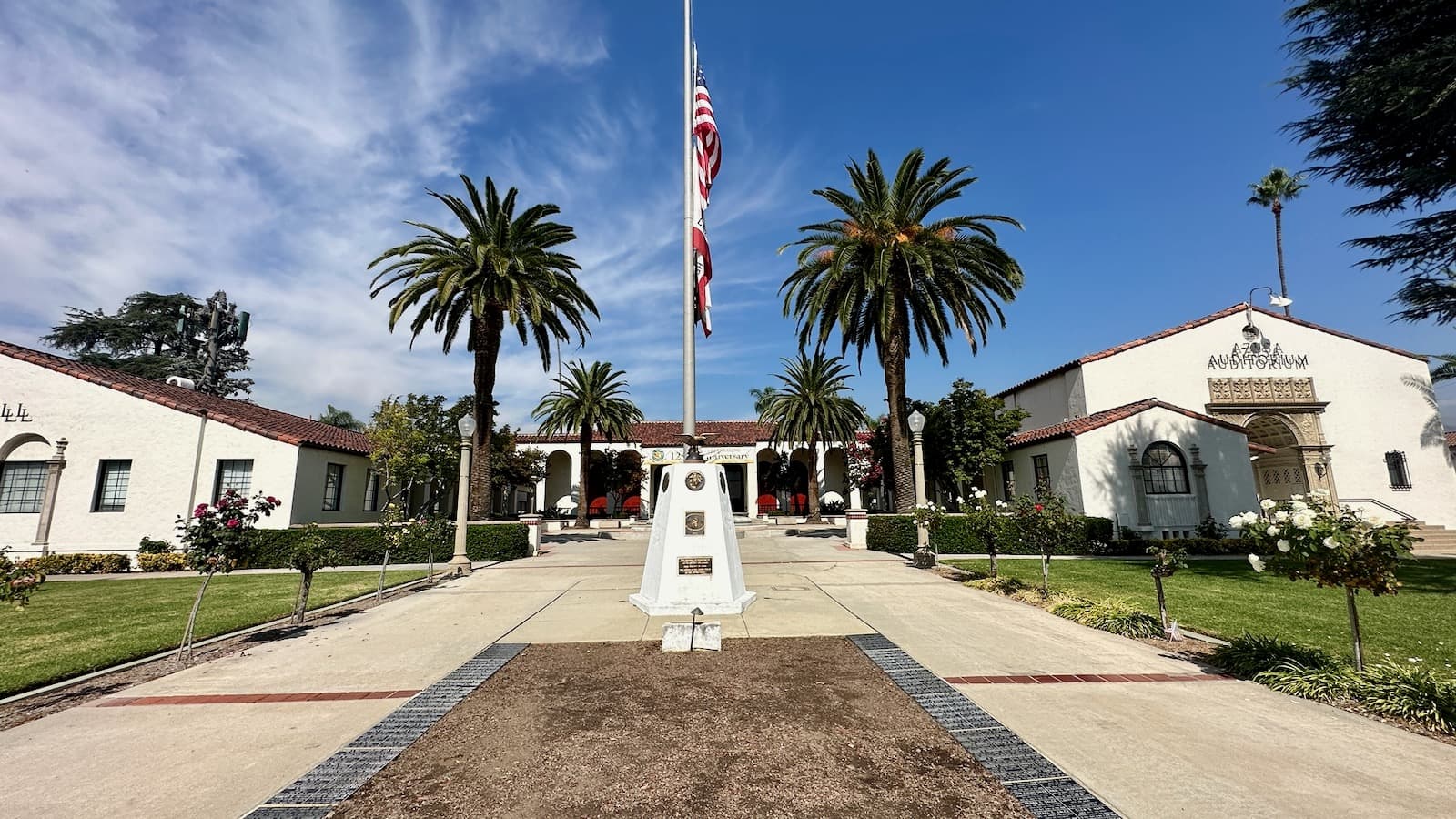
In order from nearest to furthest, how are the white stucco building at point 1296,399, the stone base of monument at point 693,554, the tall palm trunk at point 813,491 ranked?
the stone base of monument at point 693,554, the white stucco building at point 1296,399, the tall palm trunk at point 813,491

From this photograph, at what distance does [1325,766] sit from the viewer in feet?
12.3

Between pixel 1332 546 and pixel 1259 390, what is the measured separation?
1094 inches

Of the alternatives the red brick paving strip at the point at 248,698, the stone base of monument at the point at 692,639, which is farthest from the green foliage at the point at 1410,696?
the red brick paving strip at the point at 248,698

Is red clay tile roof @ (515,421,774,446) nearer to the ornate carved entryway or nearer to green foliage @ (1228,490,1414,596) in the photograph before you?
the ornate carved entryway

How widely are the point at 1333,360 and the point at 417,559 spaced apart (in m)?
40.3

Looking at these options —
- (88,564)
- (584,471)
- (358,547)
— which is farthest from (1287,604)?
(88,564)

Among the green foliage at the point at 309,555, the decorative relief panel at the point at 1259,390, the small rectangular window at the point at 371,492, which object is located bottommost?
the green foliage at the point at 309,555

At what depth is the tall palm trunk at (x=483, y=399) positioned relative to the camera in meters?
20.2

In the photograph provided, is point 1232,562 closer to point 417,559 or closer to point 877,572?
point 877,572

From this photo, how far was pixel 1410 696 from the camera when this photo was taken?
4.71 meters

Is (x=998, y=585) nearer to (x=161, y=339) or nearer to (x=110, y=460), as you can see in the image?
(x=110, y=460)

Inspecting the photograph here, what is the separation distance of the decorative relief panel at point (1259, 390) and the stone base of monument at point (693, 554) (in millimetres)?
27479

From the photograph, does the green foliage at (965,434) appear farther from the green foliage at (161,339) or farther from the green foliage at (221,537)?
the green foliage at (161,339)

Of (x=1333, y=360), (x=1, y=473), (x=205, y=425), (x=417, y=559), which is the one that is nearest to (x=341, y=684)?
(x=417, y=559)
